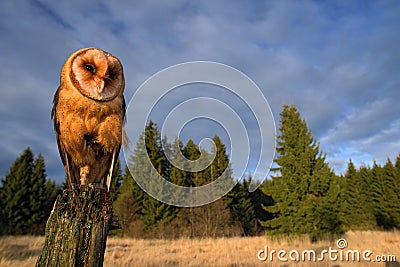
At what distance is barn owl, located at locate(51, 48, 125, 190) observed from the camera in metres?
3.91

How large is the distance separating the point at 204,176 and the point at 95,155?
988 inches

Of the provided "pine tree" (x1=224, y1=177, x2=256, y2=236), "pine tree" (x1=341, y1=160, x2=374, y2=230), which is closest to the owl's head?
"pine tree" (x1=224, y1=177, x2=256, y2=236)

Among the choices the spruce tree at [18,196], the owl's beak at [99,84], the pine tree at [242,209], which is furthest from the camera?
the pine tree at [242,209]

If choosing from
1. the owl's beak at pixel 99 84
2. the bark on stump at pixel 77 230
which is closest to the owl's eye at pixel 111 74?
the owl's beak at pixel 99 84

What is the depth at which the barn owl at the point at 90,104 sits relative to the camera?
3.91m

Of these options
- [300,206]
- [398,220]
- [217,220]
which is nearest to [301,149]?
[300,206]

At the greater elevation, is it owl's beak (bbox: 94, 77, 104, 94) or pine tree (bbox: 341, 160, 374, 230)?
owl's beak (bbox: 94, 77, 104, 94)

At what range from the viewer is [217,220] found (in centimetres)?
2427

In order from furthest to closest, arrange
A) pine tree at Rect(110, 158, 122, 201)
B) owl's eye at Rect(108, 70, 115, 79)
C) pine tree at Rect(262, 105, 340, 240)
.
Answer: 1. pine tree at Rect(110, 158, 122, 201)
2. pine tree at Rect(262, 105, 340, 240)
3. owl's eye at Rect(108, 70, 115, 79)

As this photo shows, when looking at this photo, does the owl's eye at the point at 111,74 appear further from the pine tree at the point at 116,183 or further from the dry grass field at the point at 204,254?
the pine tree at the point at 116,183

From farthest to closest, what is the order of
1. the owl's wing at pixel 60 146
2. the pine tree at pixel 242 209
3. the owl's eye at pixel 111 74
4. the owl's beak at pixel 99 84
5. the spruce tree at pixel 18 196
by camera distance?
the pine tree at pixel 242 209
the spruce tree at pixel 18 196
the owl's wing at pixel 60 146
the owl's eye at pixel 111 74
the owl's beak at pixel 99 84

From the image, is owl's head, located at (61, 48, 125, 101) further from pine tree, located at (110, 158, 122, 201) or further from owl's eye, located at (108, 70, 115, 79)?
pine tree, located at (110, 158, 122, 201)

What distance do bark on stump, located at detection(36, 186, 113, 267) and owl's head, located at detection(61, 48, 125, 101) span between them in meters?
1.83

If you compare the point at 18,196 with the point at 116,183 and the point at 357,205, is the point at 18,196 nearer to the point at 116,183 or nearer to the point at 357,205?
the point at 116,183
